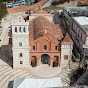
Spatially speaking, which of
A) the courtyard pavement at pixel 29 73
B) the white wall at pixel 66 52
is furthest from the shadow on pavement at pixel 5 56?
the white wall at pixel 66 52

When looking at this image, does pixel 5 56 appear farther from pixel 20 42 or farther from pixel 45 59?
pixel 45 59

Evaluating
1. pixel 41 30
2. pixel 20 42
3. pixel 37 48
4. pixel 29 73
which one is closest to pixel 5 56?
pixel 20 42

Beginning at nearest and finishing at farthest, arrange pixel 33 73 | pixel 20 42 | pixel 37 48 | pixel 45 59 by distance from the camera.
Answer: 1. pixel 20 42
2. pixel 33 73
3. pixel 37 48
4. pixel 45 59

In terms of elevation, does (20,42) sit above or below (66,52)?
above

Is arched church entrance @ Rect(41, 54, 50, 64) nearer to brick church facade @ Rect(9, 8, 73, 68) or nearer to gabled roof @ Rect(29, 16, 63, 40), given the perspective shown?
brick church facade @ Rect(9, 8, 73, 68)

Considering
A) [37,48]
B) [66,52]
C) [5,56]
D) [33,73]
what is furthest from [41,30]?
[5,56]

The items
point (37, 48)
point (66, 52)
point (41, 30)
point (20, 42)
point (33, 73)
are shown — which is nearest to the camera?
point (20, 42)

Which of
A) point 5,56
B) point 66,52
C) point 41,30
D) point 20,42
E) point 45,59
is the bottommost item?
point 5,56

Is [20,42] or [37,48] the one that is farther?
[37,48]

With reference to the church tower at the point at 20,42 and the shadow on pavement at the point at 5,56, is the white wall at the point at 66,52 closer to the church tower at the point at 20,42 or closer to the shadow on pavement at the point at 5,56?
the church tower at the point at 20,42
